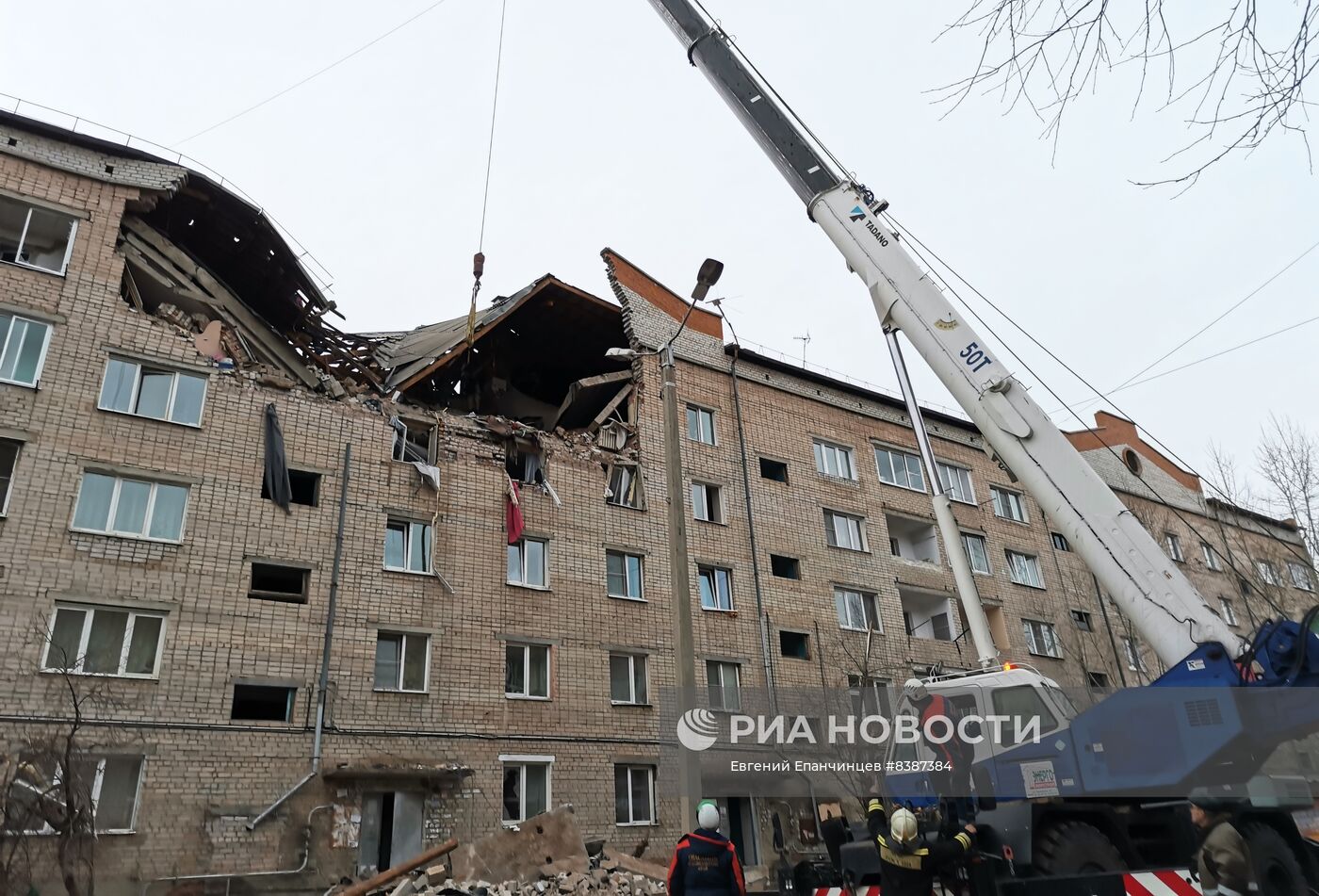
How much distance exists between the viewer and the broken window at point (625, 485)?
21266mm

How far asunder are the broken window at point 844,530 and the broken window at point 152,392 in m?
16.0

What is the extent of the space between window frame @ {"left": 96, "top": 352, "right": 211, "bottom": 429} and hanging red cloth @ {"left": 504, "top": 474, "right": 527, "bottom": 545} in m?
6.28

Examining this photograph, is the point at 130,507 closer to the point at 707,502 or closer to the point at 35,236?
the point at 35,236

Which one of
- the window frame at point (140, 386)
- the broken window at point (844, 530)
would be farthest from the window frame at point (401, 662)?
the broken window at point (844, 530)

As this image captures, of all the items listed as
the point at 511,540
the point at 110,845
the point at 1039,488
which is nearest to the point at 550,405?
the point at 511,540

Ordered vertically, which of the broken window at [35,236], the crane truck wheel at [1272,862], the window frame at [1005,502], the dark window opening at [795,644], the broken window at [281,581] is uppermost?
the broken window at [35,236]

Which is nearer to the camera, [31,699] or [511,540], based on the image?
[31,699]

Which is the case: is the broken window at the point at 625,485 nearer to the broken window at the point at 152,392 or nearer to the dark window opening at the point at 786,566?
the dark window opening at the point at 786,566

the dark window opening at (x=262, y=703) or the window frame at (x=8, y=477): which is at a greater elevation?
the window frame at (x=8, y=477)

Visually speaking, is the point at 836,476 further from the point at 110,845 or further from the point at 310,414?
the point at 110,845

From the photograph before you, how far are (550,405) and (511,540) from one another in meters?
8.57

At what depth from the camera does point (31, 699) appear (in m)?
12.7

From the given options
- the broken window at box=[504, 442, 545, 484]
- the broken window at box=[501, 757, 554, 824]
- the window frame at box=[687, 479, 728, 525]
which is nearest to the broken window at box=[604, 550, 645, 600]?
the window frame at box=[687, 479, 728, 525]

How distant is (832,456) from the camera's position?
84.4 feet
